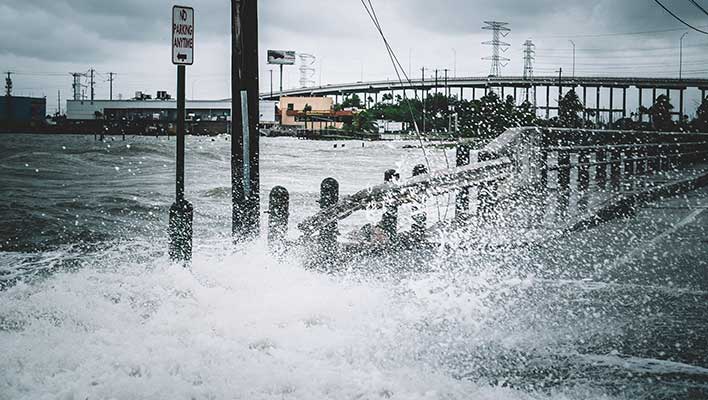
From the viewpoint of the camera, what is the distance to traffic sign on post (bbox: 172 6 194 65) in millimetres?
7633

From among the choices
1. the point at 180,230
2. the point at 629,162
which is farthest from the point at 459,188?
the point at 629,162

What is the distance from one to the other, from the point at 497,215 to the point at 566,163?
3.46m

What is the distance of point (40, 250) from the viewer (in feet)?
36.2

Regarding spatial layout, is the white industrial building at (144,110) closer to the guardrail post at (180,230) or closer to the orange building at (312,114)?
the orange building at (312,114)

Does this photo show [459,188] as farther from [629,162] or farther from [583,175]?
[629,162]

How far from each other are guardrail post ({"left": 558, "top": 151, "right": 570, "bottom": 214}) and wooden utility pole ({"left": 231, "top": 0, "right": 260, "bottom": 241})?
17.9ft

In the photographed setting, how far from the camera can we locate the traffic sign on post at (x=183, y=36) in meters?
7.63

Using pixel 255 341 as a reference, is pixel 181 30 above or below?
above

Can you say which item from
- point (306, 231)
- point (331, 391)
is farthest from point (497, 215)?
point (331, 391)

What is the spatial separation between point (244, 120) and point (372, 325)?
369 centimetres

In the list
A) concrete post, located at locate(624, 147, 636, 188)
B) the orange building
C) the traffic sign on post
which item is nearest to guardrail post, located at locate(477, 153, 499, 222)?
the traffic sign on post

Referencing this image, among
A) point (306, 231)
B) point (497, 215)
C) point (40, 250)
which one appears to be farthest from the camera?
point (40, 250)

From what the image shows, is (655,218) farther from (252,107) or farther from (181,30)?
(181,30)

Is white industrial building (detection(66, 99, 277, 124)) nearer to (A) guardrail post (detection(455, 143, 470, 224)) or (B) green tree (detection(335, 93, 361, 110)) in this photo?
(B) green tree (detection(335, 93, 361, 110))
